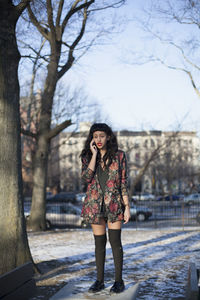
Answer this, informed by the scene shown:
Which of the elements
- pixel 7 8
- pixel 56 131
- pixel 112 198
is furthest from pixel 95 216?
pixel 56 131

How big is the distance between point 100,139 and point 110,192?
0.59m

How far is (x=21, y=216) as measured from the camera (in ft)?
20.2

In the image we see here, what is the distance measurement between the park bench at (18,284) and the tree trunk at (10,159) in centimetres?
172

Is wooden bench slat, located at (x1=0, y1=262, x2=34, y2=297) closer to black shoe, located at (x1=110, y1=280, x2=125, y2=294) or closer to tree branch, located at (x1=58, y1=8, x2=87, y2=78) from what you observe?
black shoe, located at (x1=110, y1=280, x2=125, y2=294)

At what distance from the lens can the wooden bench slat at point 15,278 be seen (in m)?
3.45

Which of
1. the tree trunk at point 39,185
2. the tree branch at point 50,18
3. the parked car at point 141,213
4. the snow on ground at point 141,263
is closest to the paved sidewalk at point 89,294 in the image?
the snow on ground at point 141,263

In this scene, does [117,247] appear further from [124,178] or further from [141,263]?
[141,263]

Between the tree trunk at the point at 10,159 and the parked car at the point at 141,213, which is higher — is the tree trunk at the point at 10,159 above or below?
above

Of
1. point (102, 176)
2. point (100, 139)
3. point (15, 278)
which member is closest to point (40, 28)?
point (100, 139)

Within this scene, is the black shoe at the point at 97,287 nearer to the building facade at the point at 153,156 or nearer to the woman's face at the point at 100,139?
the woman's face at the point at 100,139

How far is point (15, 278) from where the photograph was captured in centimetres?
375

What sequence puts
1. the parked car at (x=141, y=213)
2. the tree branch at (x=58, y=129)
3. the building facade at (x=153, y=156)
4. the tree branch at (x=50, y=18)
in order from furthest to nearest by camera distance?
the building facade at (x=153, y=156)
the parked car at (x=141, y=213)
the tree branch at (x=58, y=129)
the tree branch at (x=50, y=18)

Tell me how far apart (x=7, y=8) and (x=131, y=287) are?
454 centimetres

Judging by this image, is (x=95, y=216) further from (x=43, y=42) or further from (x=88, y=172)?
(x=43, y=42)
